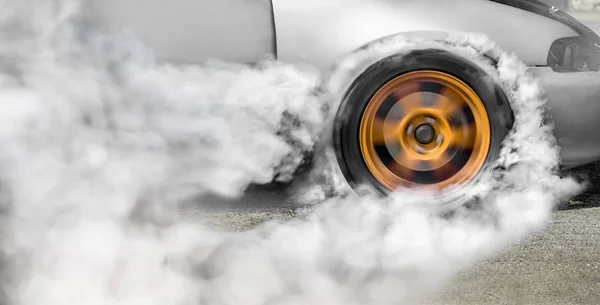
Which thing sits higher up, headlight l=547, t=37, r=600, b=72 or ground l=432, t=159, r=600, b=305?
headlight l=547, t=37, r=600, b=72

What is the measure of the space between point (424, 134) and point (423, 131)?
0.01 m

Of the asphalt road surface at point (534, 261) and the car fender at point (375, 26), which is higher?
the car fender at point (375, 26)

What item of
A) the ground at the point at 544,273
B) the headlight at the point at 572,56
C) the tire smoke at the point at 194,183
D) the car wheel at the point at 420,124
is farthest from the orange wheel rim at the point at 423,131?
the ground at the point at 544,273

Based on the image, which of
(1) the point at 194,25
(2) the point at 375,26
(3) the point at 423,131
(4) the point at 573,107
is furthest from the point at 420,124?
(1) the point at 194,25

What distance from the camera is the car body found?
11.8 ft

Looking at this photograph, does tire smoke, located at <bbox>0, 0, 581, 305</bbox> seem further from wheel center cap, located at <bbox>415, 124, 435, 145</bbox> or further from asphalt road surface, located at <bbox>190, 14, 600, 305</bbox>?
wheel center cap, located at <bbox>415, 124, 435, 145</bbox>

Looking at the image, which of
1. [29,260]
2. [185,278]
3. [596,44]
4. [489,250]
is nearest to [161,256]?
[185,278]

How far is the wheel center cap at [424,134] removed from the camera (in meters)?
3.71

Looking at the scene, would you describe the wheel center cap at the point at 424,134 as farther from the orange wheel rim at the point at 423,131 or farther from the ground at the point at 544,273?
the ground at the point at 544,273

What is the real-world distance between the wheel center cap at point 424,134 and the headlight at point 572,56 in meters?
0.60

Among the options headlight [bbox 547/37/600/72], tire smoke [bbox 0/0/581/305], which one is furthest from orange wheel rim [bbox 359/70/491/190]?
headlight [bbox 547/37/600/72]

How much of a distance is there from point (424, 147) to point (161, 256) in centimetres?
144

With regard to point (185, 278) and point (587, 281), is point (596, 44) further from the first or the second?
point (185, 278)

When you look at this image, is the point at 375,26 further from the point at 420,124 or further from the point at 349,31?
the point at 420,124
